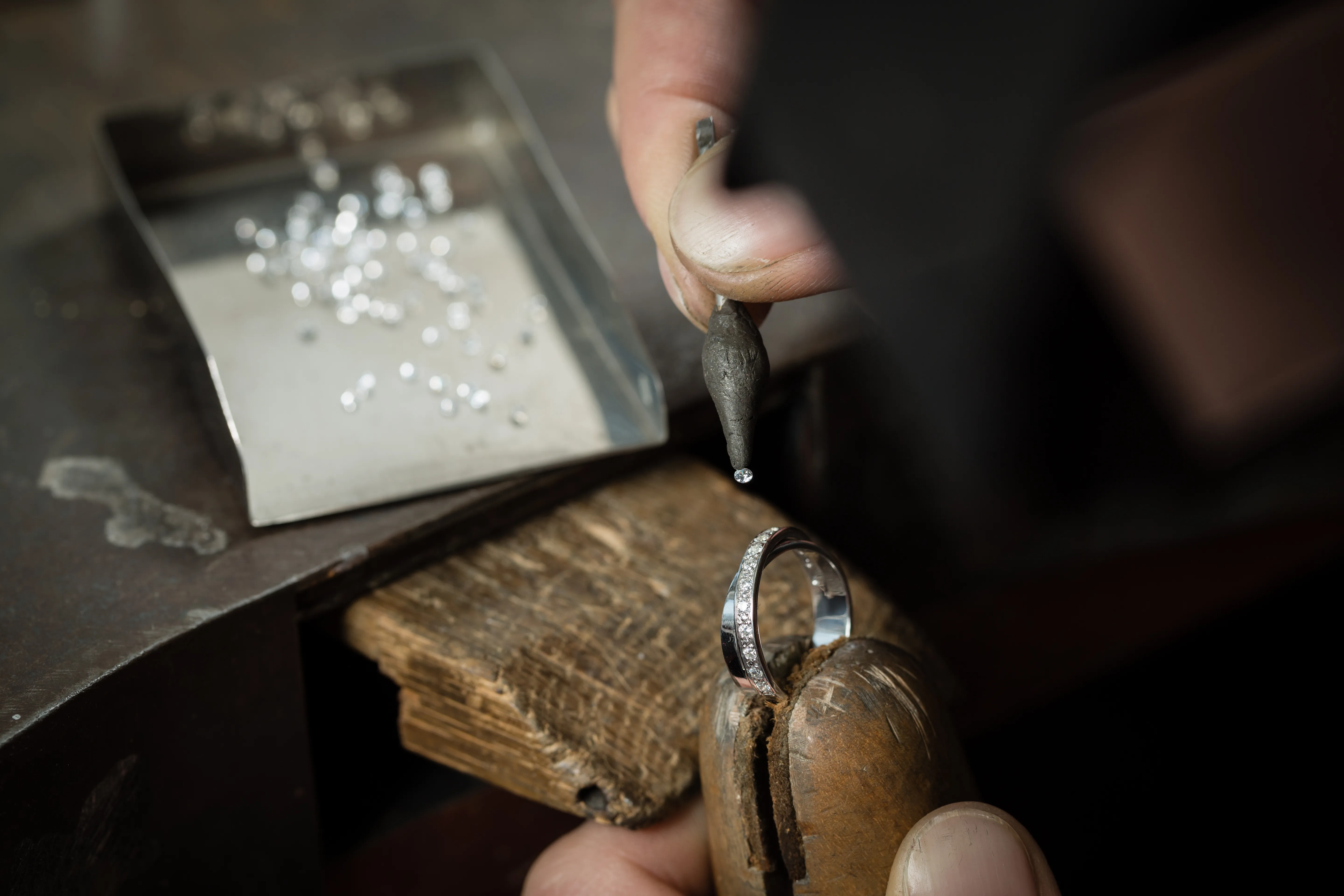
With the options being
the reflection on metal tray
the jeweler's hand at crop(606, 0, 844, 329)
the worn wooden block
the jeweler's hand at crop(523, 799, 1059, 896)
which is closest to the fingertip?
the jeweler's hand at crop(606, 0, 844, 329)

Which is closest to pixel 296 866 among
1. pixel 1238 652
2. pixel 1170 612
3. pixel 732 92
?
pixel 732 92

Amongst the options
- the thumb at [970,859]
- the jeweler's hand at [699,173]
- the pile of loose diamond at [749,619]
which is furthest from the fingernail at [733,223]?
the thumb at [970,859]

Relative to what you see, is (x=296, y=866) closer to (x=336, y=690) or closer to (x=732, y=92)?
(x=336, y=690)

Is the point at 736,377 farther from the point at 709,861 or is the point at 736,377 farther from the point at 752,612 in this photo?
the point at 709,861

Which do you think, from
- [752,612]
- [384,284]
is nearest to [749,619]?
[752,612]

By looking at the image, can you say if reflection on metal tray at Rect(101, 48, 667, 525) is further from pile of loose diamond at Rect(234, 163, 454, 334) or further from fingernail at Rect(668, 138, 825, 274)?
fingernail at Rect(668, 138, 825, 274)

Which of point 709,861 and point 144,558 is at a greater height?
point 144,558
